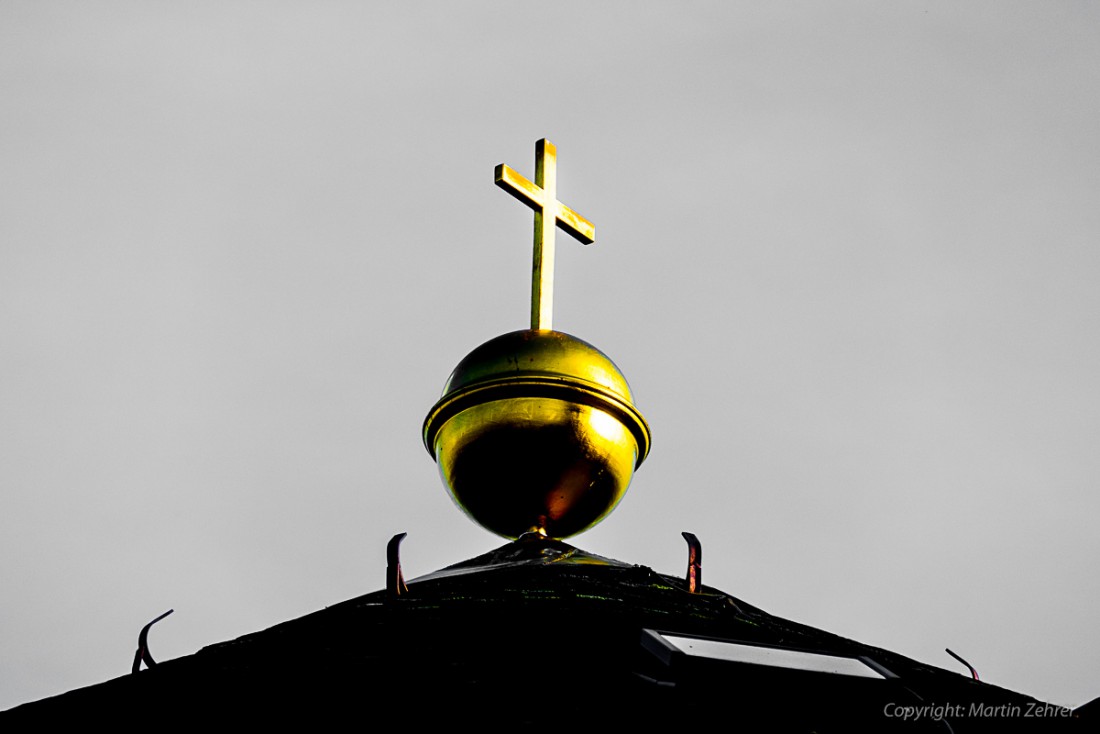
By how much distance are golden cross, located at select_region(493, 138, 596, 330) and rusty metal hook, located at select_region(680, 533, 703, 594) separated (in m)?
2.24

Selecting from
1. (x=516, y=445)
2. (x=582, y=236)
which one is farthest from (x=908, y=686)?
(x=582, y=236)

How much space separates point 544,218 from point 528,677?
4.98m

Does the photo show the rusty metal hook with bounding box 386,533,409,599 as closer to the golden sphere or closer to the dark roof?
the dark roof

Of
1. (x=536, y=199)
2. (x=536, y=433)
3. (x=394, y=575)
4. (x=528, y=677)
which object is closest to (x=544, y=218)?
(x=536, y=199)

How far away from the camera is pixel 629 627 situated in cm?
579

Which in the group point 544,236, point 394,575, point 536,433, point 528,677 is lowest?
point 528,677

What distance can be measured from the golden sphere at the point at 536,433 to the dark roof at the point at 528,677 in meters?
1.87

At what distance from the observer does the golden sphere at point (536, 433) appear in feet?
27.9

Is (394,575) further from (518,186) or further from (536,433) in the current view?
(518,186)

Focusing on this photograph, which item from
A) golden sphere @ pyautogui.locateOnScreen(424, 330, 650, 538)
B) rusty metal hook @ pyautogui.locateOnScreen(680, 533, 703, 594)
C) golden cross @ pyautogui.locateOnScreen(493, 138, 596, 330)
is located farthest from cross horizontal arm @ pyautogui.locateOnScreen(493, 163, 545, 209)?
rusty metal hook @ pyautogui.locateOnScreen(680, 533, 703, 594)

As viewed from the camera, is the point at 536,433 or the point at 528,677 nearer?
the point at 528,677

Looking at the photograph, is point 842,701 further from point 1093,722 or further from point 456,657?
point 456,657

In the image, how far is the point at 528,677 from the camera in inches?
205

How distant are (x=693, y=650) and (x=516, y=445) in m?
3.35
